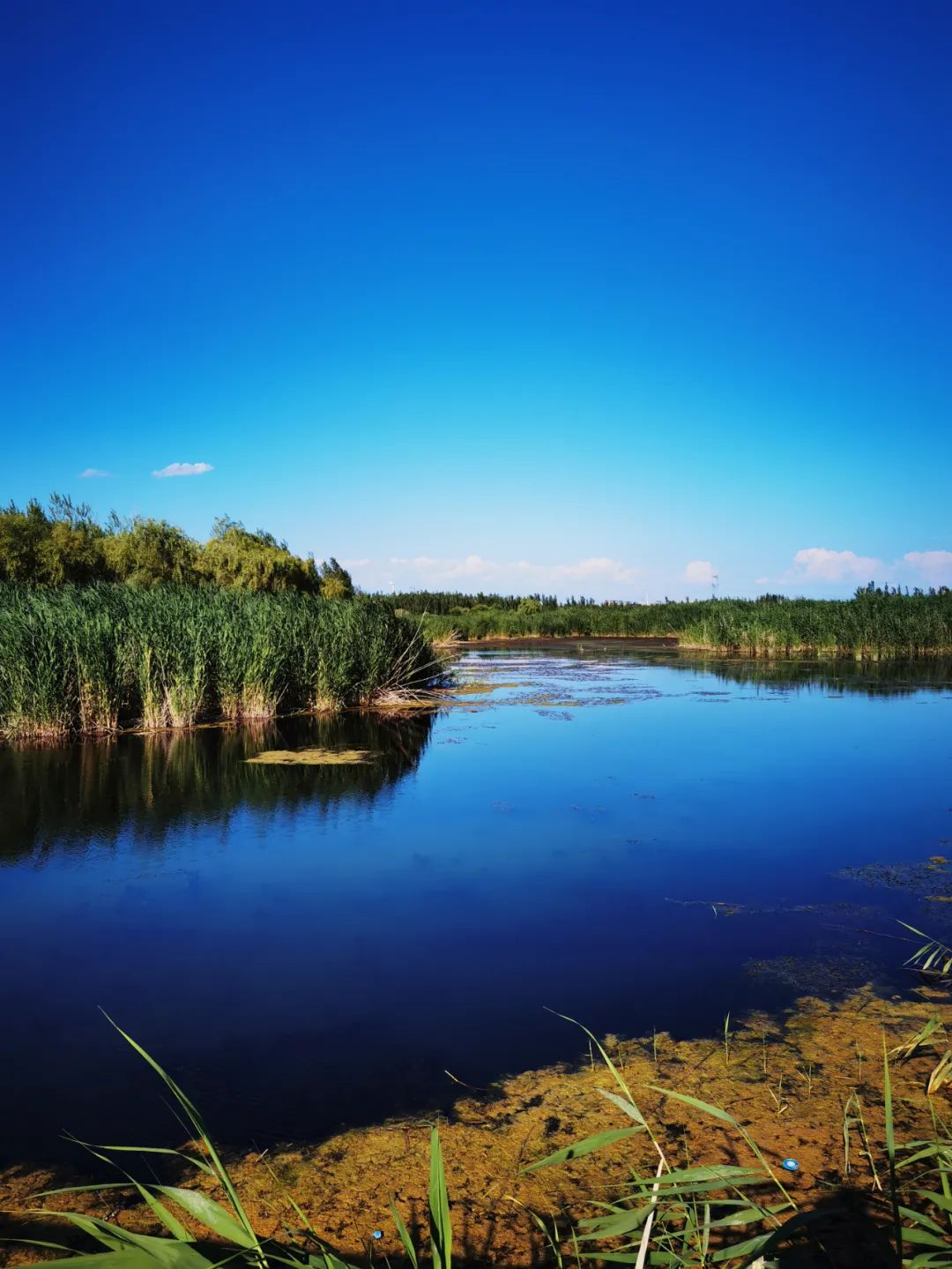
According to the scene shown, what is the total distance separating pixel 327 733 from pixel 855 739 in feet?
26.1

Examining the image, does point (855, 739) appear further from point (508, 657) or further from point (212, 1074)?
point (508, 657)

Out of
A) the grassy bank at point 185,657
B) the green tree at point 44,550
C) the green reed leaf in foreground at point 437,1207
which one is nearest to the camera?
the green reed leaf in foreground at point 437,1207

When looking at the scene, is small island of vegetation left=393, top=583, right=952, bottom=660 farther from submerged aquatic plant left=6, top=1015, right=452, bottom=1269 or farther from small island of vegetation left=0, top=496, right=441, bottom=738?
submerged aquatic plant left=6, top=1015, right=452, bottom=1269

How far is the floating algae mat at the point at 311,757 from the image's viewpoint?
1097 cm

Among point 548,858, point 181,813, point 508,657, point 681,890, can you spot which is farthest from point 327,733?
point 508,657

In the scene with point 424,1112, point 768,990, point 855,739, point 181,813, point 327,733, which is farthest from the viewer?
point 327,733

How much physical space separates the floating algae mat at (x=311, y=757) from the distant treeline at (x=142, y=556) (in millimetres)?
13949

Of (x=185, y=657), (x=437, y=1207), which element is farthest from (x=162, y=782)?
(x=437, y=1207)

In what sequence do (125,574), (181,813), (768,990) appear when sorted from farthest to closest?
(125,574), (181,813), (768,990)

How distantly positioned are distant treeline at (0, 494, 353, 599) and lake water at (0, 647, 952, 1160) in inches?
639

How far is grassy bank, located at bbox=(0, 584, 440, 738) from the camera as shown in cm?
1226

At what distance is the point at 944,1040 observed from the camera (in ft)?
11.7

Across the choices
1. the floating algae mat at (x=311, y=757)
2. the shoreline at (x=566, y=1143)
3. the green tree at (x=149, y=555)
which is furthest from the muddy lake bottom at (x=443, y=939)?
the green tree at (x=149, y=555)

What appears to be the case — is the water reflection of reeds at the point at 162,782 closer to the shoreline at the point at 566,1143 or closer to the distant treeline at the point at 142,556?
the shoreline at the point at 566,1143
